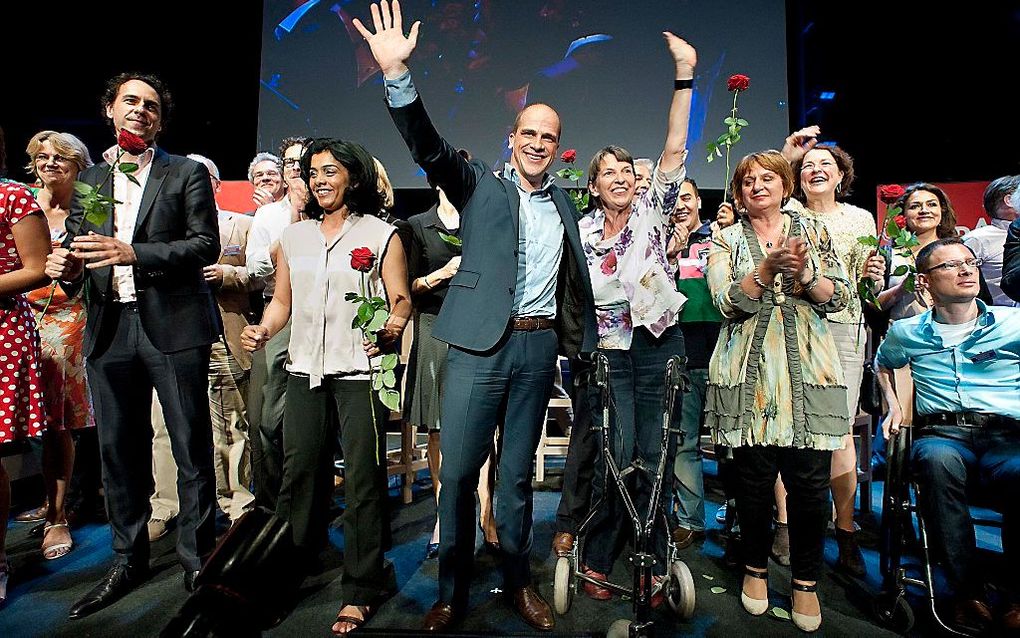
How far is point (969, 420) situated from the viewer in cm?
233

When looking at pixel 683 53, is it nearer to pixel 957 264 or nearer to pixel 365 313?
pixel 957 264

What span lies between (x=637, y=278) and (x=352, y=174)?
1.29 m

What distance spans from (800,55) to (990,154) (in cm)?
255

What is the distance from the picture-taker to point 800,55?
5875mm

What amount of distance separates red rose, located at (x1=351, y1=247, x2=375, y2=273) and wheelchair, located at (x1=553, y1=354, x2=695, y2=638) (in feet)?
2.98

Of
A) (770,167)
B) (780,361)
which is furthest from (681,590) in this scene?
(770,167)

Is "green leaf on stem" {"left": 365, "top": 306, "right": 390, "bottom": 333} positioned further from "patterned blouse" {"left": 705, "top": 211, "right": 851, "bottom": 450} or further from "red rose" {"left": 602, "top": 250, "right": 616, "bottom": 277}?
"patterned blouse" {"left": 705, "top": 211, "right": 851, "bottom": 450}

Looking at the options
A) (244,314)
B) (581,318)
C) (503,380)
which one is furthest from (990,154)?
(244,314)

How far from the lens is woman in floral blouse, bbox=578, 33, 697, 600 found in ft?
7.92

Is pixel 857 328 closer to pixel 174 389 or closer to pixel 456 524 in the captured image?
pixel 456 524

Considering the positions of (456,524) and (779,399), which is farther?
(779,399)

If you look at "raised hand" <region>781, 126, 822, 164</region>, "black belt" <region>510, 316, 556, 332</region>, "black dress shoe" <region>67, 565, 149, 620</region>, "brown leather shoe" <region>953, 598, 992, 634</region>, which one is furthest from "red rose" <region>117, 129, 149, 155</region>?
"brown leather shoe" <region>953, 598, 992, 634</region>

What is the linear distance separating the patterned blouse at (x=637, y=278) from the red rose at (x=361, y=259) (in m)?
0.92

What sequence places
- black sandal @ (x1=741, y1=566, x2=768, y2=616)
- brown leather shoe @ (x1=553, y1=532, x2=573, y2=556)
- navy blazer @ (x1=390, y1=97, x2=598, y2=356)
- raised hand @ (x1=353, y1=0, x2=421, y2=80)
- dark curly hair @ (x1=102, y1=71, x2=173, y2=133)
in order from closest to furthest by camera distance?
raised hand @ (x1=353, y1=0, x2=421, y2=80)
navy blazer @ (x1=390, y1=97, x2=598, y2=356)
black sandal @ (x1=741, y1=566, x2=768, y2=616)
dark curly hair @ (x1=102, y1=71, x2=173, y2=133)
brown leather shoe @ (x1=553, y1=532, x2=573, y2=556)
